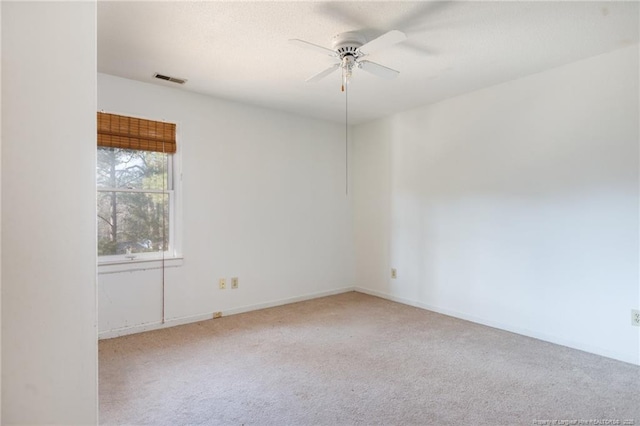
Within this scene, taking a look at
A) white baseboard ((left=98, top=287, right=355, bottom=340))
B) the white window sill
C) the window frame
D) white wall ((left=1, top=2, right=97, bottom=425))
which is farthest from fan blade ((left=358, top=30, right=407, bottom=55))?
white baseboard ((left=98, top=287, right=355, bottom=340))

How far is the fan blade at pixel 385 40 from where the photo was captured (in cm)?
199

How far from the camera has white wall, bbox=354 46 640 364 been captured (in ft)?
8.84

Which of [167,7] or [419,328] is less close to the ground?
[167,7]

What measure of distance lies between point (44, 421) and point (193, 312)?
276 centimetres

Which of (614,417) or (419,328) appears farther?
(419,328)

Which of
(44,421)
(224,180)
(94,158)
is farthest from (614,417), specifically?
(224,180)

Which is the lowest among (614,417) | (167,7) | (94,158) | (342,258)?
(614,417)

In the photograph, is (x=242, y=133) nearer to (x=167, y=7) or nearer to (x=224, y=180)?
(x=224, y=180)

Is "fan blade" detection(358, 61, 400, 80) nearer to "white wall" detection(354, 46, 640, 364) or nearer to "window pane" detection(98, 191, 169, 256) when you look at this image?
"white wall" detection(354, 46, 640, 364)

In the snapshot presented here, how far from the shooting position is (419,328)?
340 cm

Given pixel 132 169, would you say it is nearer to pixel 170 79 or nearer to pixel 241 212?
pixel 170 79

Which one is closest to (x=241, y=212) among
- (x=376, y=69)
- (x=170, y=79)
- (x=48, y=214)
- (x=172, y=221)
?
(x=172, y=221)

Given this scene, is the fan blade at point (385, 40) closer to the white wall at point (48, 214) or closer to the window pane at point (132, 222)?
the white wall at point (48, 214)

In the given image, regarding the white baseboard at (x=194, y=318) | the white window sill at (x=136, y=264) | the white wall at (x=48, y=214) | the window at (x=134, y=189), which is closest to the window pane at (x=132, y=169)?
the window at (x=134, y=189)
